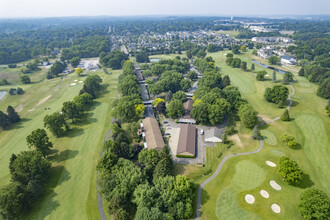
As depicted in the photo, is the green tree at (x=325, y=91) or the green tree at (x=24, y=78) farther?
the green tree at (x=24, y=78)

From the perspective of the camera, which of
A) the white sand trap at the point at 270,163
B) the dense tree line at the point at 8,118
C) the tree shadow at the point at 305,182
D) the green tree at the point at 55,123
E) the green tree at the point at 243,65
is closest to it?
the tree shadow at the point at 305,182

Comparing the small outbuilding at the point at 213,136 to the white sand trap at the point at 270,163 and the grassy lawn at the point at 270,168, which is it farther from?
the white sand trap at the point at 270,163

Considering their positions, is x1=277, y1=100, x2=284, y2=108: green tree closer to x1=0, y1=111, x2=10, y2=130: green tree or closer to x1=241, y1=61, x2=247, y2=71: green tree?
x1=241, y1=61, x2=247, y2=71: green tree

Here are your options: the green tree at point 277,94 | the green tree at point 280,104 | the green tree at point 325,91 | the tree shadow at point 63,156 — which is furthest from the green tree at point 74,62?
the green tree at point 325,91

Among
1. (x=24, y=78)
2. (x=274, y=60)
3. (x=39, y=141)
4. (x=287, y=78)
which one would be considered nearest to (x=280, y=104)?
(x=287, y=78)

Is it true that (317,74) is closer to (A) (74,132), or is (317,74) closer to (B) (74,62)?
(A) (74,132)

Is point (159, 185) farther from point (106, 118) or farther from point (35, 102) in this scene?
point (35, 102)

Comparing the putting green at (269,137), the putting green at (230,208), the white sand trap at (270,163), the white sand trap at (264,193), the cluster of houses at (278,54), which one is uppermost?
the cluster of houses at (278,54)

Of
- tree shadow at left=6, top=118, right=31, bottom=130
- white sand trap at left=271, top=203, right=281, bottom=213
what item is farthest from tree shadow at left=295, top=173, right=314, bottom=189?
tree shadow at left=6, top=118, right=31, bottom=130
